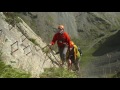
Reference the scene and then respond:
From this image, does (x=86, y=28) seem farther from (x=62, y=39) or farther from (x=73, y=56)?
(x=62, y=39)

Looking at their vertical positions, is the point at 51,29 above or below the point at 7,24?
above

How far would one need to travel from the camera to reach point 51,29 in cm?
9175

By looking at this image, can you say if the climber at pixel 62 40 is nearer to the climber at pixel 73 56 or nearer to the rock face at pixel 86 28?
the climber at pixel 73 56

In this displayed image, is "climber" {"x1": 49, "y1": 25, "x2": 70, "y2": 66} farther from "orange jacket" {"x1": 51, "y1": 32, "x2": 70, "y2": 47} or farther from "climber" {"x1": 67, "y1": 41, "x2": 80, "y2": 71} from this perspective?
"climber" {"x1": 67, "y1": 41, "x2": 80, "y2": 71}

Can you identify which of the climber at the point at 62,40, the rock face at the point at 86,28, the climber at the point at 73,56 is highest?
the rock face at the point at 86,28

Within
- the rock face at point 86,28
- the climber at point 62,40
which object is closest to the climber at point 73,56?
the climber at point 62,40

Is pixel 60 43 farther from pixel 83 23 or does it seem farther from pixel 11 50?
pixel 83 23

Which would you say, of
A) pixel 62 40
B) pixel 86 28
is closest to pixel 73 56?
pixel 62 40

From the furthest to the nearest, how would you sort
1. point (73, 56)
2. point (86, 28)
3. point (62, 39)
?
point (86, 28) < point (73, 56) < point (62, 39)

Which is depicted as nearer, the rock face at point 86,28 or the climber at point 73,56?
the climber at point 73,56
